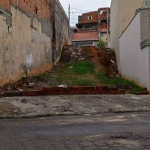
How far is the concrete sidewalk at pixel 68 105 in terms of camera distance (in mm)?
7867

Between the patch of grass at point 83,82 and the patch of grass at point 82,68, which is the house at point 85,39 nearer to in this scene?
the patch of grass at point 82,68

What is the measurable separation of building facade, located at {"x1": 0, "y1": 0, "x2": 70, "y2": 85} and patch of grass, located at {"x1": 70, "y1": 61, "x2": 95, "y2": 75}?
1.68 m

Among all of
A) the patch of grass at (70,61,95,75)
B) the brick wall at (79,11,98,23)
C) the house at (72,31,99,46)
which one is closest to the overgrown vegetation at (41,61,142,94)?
the patch of grass at (70,61,95,75)

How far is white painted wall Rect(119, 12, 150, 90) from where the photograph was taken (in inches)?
482

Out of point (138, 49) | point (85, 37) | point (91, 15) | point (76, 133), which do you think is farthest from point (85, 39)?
point (76, 133)

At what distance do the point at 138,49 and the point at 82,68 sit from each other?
199 inches

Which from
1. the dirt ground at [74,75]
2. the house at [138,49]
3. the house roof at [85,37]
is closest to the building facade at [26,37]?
the dirt ground at [74,75]

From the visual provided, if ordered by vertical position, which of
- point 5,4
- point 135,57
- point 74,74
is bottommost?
point 74,74

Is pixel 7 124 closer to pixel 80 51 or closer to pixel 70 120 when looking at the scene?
pixel 70 120

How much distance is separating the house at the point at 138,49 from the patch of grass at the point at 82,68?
7.47ft

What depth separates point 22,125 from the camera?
616 centimetres

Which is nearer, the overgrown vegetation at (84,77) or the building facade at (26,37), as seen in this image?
the building facade at (26,37)

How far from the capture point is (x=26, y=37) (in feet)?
44.1

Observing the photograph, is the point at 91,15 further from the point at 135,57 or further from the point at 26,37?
the point at 26,37
